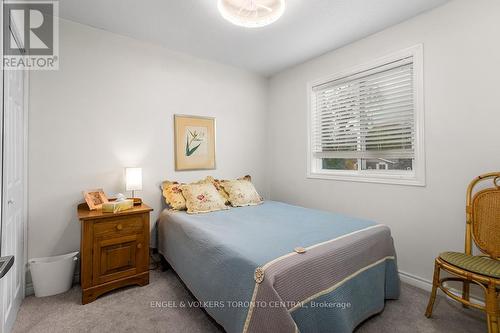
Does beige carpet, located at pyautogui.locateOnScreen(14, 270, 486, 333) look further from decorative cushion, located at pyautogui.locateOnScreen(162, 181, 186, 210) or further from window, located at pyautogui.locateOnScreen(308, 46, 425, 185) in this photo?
window, located at pyautogui.locateOnScreen(308, 46, 425, 185)

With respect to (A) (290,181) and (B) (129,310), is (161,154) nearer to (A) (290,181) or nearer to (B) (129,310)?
(B) (129,310)

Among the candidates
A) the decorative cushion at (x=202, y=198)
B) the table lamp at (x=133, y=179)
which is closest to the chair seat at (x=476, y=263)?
the decorative cushion at (x=202, y=198)

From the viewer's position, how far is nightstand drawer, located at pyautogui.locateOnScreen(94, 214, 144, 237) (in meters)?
2.05

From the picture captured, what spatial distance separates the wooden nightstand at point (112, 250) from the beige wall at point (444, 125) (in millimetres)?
2350

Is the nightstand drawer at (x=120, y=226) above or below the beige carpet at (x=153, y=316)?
above

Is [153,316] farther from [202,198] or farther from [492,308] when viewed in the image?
[492,308]

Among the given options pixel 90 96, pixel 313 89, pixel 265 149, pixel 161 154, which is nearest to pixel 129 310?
pixel 161 154

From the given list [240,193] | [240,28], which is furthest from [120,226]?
[240,28]

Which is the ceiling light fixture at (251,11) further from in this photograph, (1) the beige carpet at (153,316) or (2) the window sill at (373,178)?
(1) the beige carpet at (153,316)

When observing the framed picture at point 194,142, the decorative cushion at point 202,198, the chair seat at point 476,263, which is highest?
the framed picture at point 194,142

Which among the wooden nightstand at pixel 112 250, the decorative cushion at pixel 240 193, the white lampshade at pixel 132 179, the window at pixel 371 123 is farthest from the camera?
the decorative cushion at pixel 240 193

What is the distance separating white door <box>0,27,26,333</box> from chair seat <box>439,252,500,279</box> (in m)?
2.93

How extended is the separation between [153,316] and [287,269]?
124 centimetres

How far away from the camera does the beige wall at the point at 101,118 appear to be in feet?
7.35
